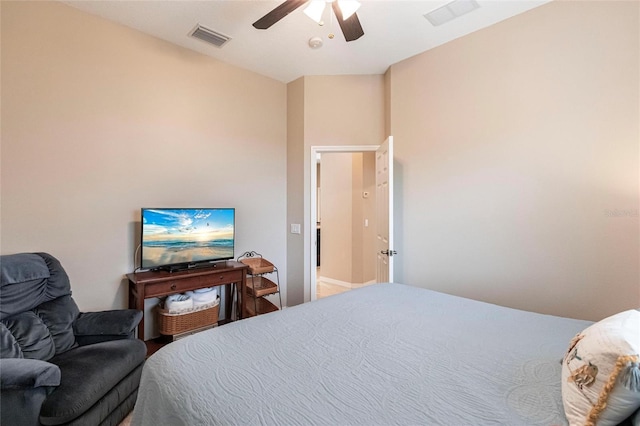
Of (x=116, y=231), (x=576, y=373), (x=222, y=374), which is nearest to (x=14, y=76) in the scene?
(x=116, y=231)

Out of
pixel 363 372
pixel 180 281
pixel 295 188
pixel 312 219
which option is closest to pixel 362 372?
pixel 363 372

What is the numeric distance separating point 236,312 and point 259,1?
295cm

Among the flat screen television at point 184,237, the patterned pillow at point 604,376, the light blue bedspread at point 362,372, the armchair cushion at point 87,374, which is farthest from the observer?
the flat screen television at point 184,237

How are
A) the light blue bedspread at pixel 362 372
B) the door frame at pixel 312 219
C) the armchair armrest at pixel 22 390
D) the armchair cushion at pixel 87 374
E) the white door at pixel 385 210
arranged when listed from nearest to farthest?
the light blue bedspread at pixel 362 372
the armchair armrest at pixel 22 390
the armchair cushion at pixel 87 374
the white door at pixel 385 210
the door frame at pixel 312 219

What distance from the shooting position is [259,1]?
2.20 metres

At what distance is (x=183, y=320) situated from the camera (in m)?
2.55

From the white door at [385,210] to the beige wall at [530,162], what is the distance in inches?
9.2

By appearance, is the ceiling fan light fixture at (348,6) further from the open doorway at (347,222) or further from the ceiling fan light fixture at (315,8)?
the open doorway at (347,222)

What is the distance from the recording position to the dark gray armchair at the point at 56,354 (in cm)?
128

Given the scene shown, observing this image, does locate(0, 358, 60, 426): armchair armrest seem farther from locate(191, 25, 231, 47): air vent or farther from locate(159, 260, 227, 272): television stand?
locate(191, 25, 231, 47): air vent

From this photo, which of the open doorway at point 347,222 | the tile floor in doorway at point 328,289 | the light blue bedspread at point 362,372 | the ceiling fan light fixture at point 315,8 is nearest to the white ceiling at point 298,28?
the ceiling fan light fixture at point 315,8

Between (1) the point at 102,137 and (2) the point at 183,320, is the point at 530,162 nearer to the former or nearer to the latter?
(2) the point at 183,320

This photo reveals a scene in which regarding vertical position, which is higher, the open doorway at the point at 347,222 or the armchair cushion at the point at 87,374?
the open doorway at the point at 347,222

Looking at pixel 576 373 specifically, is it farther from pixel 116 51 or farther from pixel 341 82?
pixel 116 51
